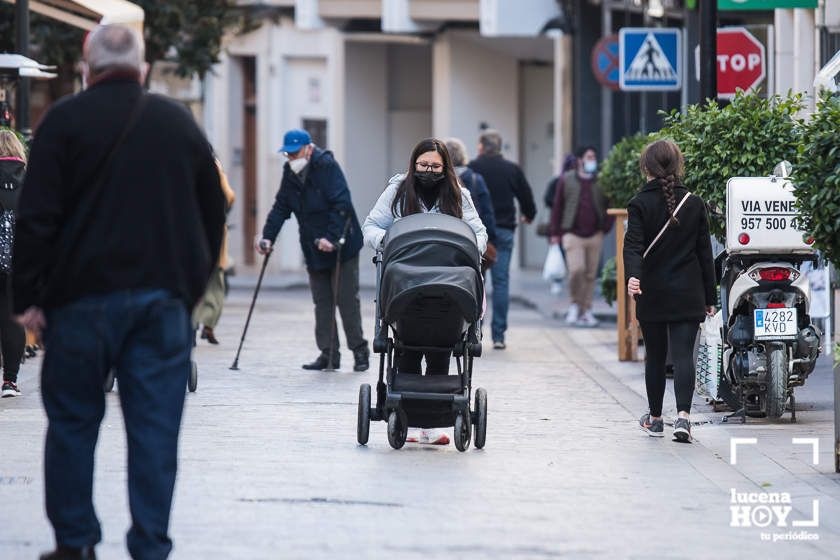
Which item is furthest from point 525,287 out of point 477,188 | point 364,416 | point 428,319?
point 428,319

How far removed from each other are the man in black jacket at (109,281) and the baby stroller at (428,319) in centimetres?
318

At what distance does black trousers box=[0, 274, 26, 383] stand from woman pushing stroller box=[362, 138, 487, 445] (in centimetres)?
307

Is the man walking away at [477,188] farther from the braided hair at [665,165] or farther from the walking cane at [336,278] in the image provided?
the braided hair at [665,165]

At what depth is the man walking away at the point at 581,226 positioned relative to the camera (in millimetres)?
19172

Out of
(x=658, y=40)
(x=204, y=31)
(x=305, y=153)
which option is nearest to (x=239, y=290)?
(x=204, y=31)

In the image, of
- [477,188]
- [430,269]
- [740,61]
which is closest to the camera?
[430,269]

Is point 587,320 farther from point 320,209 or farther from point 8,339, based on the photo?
point 8,339

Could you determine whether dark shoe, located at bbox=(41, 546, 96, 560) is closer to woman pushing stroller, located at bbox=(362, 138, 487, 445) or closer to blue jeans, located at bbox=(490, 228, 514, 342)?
woman pushing stroller, located at bbox=(362, 138, 487, 445)

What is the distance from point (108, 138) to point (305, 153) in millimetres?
8224

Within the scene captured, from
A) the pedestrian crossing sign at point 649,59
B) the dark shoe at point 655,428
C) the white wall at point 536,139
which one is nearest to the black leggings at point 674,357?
the dark shoe at point 655,428

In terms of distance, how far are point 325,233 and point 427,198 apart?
13.1ft

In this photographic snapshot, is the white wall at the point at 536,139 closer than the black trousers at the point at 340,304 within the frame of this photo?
No

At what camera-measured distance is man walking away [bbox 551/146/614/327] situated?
755 inches

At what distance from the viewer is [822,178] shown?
8.74m
